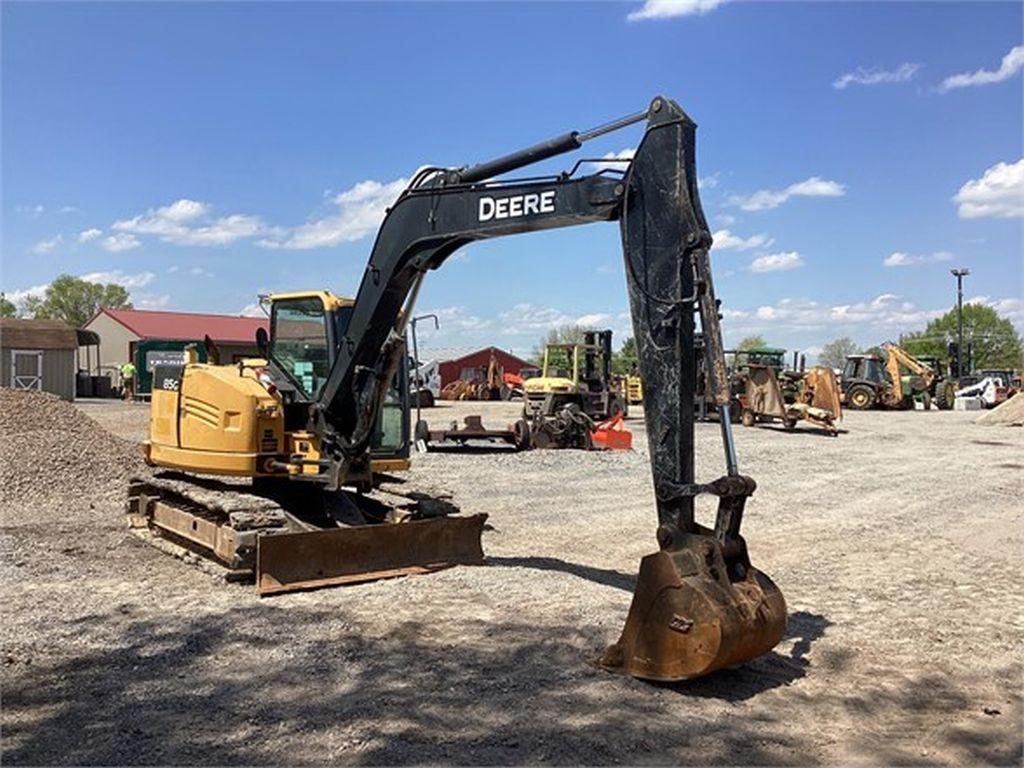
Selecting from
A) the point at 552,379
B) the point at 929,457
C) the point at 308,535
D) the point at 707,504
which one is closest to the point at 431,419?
the point at 552,379

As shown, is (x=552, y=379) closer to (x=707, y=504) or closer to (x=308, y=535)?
(x=707, y=504)

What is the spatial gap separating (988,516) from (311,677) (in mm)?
10158

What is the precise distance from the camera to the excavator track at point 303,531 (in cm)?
755

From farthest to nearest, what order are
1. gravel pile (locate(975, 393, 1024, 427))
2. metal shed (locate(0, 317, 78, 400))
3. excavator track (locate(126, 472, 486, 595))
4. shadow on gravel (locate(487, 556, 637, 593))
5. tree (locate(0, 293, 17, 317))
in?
tree (locate(0, 293, 17, 317)) → metal shed (locate(0, 317, 78, 400)) → gravel pile (locate(975, 393, 1024, 427)) → shadow on gravel (locate(487, 556, 637, 593)) → excavator track (locate(126, 472, 486, 595))

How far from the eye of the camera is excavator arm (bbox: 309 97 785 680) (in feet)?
16.7

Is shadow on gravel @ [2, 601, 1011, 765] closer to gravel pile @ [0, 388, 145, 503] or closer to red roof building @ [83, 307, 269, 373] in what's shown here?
gravel pile @ [0, 388, 145, 503]

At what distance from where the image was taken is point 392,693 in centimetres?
511

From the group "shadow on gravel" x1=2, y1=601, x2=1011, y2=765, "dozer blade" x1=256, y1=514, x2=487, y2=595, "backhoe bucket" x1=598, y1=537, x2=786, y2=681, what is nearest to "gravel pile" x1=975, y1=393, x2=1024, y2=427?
"dozer blade" x1=256, y1=514, x2=487, y2=595

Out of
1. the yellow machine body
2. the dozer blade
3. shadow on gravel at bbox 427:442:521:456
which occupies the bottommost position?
the dozer blade

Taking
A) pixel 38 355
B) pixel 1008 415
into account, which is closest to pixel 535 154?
pixel 1008 415

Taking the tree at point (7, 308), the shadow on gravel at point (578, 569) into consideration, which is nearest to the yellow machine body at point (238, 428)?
the shadow on gravel at point (578, 569)

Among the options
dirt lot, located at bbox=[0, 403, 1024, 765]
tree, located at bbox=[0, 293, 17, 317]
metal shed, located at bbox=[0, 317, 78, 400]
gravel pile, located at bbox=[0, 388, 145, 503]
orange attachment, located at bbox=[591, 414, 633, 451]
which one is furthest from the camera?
tree, located at bbox=[0, 293, 17, 317]

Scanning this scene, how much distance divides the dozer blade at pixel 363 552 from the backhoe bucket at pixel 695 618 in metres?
3.03

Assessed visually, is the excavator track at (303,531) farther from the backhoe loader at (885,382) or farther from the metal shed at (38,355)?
the backhoe loader at (885,382)
